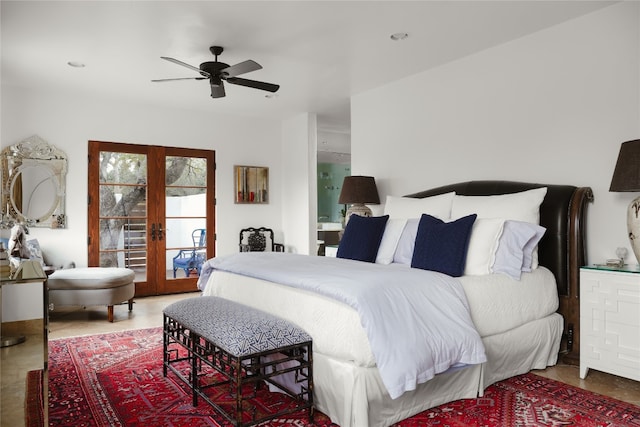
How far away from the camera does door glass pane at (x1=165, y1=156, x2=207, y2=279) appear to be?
21.1 ft

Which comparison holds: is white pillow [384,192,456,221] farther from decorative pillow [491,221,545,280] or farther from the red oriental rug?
the red oriental rug

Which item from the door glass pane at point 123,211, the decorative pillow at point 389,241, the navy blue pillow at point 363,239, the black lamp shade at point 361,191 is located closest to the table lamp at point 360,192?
the black lamp shade at point 361,191

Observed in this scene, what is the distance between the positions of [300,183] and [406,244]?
3494mm

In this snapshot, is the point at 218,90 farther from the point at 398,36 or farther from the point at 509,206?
the point at 509,206

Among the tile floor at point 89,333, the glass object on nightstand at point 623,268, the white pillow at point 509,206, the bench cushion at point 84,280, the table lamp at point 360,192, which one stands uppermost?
the table lamp at point 360,192

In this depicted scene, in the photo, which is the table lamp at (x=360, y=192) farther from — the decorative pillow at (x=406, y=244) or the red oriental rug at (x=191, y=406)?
the red oriental rug at (x=191, y=406)

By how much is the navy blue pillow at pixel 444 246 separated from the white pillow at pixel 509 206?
40cm

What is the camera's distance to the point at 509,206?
3.40 m

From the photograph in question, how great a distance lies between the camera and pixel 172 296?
6.25 m

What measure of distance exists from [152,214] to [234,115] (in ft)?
6.01

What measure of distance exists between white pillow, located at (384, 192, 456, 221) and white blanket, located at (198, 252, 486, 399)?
3.99ft

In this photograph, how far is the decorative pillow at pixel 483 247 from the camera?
3033 millimetres

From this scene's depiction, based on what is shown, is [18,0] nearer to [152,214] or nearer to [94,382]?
[94,382]

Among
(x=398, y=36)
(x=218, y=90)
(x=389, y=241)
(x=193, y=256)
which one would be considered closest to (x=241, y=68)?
(x=218, y=90)
